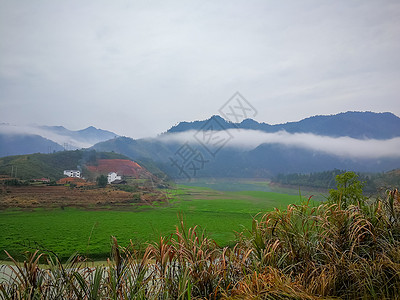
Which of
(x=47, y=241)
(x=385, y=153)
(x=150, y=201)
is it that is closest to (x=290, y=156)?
(x=385, y=153)

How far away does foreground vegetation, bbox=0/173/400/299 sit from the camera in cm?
226

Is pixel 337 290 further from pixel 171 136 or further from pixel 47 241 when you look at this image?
pixel 171 136

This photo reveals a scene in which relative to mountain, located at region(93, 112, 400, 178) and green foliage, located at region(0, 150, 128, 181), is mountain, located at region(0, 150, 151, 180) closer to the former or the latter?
green foliage, located at region(0, 150, 128, 181)

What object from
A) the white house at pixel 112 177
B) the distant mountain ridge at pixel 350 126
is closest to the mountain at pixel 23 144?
the white house at pixel 112 177

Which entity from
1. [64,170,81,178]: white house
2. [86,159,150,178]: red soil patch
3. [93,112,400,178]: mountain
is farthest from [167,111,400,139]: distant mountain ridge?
[64,170,81,178]: white house

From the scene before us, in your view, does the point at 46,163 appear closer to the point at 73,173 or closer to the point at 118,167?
the point at 73,173

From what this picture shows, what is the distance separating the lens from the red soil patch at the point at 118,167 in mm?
35031

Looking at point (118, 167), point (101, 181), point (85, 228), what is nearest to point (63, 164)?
point (118, 167)

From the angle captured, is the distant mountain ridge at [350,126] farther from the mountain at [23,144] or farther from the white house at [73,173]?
the white house at [73,173]

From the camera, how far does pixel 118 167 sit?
1414 inches

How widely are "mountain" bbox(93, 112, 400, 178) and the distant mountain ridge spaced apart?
0.41 meters

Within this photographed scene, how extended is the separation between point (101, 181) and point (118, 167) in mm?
5278

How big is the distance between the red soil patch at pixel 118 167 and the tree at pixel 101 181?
339 centimetres

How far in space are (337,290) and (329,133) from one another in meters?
145
